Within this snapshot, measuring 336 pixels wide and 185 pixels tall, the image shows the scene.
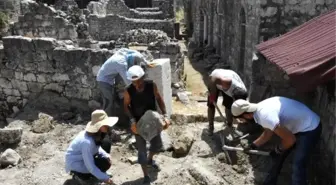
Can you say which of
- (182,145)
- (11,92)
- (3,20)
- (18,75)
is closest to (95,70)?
(18,75)

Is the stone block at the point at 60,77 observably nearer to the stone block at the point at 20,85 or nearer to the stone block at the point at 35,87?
the stone block at the point at 35,87

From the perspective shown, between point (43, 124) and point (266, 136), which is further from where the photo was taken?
point (43, 124)

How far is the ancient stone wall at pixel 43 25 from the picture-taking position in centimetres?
1401

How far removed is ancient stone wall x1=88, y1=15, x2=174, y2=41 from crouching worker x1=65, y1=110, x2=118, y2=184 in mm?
14921

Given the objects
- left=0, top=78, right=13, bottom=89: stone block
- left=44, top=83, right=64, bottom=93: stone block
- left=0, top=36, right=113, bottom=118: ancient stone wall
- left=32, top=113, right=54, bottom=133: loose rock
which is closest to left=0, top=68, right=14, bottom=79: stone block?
left=0, top=36, right=113, bottom=118: ancient stone wall

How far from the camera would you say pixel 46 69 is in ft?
26.5

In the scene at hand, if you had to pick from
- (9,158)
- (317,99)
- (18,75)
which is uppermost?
(317,99)

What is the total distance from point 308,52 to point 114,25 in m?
15.5

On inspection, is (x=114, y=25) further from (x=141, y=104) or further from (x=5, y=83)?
(x=141, y=104)

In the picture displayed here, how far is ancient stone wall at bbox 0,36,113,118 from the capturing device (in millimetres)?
7738

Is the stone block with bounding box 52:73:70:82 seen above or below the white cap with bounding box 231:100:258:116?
below

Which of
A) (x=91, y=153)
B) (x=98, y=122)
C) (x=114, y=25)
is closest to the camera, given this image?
(x=91, y=153)

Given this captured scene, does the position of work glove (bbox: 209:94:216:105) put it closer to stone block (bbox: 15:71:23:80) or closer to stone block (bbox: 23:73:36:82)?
stone block (bbox: 23:73:36:82)

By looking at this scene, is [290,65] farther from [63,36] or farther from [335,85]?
[63,36]
